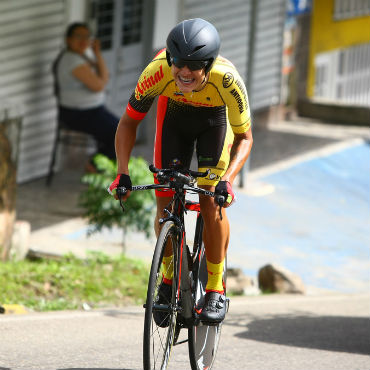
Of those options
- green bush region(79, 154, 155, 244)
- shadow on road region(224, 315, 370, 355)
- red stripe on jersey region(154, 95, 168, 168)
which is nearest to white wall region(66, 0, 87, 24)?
green bush region(79, 154, 155, 244)

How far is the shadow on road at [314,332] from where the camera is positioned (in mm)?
6879

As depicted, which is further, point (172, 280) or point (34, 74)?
point (34, 74)

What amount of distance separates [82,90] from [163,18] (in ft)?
11.8

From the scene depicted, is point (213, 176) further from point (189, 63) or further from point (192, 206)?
point (189, 63)

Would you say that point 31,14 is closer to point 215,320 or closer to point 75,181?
point 75,181

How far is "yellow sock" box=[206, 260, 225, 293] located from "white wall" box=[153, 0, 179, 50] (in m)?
10.5

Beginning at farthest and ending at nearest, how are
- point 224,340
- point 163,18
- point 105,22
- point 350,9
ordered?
1. point 350,9
2. point 163,18
3. point 105,22
4. point 224,340

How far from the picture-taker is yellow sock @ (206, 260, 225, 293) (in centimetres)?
548

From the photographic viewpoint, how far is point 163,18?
15.8 meters

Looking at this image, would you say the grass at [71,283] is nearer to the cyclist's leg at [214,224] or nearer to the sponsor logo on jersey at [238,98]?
the cyclist's leg at [214,224]

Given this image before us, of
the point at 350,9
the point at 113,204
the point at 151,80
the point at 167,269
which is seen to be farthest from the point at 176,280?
the point at 350,9

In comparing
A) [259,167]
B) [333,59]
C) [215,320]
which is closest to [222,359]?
[215,320]

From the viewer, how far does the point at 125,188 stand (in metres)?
5.03

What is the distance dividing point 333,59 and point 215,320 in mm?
20651
